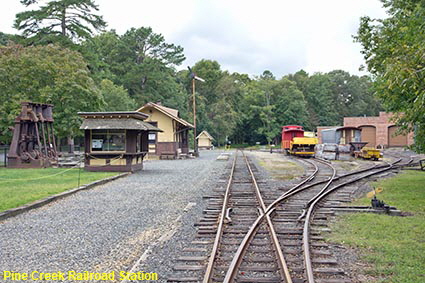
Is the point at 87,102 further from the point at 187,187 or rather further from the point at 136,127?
the point at 187,187

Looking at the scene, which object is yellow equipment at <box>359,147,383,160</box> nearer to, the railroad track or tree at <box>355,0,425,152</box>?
tree at <box>355,0,425,152</box>

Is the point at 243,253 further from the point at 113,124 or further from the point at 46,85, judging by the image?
the point at 46,85

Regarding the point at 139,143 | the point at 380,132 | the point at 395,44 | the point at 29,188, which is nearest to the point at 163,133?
the point at 139,143

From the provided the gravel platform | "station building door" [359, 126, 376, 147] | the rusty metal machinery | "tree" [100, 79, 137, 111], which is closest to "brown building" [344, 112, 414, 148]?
"station building door" [359, 126, 376, 147]

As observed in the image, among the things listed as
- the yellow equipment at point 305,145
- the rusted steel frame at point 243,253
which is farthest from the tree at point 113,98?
the rusted steel frame at point 243,253

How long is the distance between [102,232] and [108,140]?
1348cm

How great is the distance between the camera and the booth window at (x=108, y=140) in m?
20.7

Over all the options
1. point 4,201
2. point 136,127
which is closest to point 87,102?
point 136,127

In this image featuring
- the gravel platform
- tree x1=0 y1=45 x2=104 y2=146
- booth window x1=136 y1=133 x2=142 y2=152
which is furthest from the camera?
tree x1=0 y1=45 x2=104 y2=146

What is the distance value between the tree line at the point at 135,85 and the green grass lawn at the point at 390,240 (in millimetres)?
7380

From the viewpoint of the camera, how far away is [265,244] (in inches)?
263

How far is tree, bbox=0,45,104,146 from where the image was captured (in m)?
26.1

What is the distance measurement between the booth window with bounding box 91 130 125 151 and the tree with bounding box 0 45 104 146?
23.2 ft

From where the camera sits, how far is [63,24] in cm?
4022
